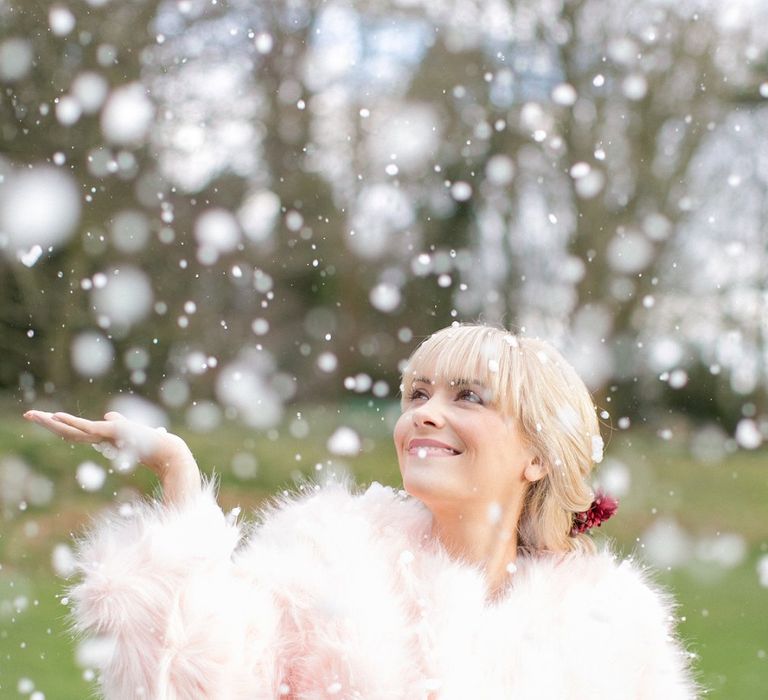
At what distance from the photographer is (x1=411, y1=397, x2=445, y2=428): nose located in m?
1.28

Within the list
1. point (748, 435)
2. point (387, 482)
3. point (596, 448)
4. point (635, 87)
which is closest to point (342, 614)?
point (596, 448)

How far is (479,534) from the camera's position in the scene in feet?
4.36

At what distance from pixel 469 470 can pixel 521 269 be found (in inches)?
138

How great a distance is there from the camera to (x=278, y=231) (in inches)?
201

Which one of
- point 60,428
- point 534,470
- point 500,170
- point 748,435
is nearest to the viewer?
point 60,428

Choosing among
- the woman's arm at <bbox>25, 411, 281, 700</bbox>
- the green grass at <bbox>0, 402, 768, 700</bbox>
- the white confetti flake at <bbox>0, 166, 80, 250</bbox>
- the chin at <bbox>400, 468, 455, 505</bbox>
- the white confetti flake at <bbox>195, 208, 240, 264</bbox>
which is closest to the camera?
the woman's arm at <bbox>25, 411, 281, 700</bbox>

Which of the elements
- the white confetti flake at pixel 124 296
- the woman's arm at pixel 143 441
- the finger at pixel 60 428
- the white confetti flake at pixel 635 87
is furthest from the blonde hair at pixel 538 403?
the white confetti flake at pixel 124 296

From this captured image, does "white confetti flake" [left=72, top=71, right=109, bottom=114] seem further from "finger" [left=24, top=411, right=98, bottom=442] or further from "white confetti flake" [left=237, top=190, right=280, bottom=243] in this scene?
"finger" [left=24, top=411, right=98, bottom=442]

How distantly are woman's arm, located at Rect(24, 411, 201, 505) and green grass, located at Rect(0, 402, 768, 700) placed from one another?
2814 millimetres

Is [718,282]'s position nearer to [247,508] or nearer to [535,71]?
[535,71]

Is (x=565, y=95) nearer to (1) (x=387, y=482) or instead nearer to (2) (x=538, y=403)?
(1) (x=387, y=482)

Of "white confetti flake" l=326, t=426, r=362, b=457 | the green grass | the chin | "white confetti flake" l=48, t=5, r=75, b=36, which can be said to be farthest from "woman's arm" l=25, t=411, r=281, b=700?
"white confetti flake" l=48, t=5, r=75, b=36

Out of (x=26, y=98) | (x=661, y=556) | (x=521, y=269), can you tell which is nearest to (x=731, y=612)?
(x=661, y=556)

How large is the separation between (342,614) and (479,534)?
0.25 meters
